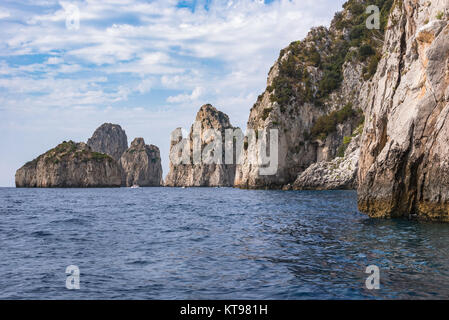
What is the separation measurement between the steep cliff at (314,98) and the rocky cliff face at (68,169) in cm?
7447

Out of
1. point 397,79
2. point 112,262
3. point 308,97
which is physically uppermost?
point 308,97

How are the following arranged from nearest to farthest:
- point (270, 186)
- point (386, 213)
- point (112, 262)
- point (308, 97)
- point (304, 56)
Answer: point (112, 262)
point (386, 213)
point (270, 186)
point (308, 97)
point (304, 56)

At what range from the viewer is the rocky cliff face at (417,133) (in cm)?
2408

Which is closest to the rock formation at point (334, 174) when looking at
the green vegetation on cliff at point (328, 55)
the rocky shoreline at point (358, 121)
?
the rocky shoreline at point (358, 121)

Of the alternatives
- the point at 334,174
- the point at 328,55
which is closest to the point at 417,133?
the point at 334,174

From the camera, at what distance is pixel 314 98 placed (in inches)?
4304

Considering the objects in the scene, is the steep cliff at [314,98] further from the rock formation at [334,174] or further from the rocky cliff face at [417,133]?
the rocky cliff face at [417,133]

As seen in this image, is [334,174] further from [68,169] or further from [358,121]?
[68,169]

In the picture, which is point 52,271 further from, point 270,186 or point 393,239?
point 270,186

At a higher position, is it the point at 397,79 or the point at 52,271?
the point at 397,79

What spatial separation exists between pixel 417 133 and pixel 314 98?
86391 millimetres
